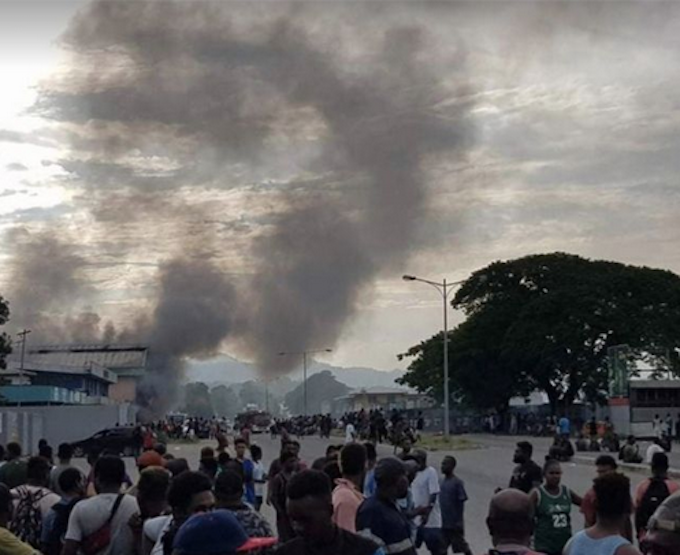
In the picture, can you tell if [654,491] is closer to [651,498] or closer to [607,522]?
[651,498]

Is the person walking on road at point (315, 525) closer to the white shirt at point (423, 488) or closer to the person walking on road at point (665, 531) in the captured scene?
the person walking on road at point (665, 531)

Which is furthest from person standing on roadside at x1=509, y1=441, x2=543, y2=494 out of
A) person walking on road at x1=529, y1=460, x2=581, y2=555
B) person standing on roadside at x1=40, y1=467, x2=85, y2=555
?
person standing on roadside at x1=40, y1=467, x2=85, y2=555

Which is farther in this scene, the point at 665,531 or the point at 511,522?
the point at 511,522

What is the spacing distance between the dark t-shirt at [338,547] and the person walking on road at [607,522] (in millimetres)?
1440

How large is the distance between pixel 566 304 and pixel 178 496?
68.7 meters

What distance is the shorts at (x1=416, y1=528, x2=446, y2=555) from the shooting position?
41.4ft

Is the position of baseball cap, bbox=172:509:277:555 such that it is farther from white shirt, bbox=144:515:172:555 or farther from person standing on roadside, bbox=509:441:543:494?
person standing on roadside, bbox=509:441:543:494

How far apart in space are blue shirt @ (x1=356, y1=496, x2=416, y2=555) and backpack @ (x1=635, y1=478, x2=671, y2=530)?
8.67 feet

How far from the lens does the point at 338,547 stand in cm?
476

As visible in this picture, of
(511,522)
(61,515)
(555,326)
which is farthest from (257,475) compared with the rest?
(555,326)

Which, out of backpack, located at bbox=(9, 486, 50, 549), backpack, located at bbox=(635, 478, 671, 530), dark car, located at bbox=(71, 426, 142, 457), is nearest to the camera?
backpack, located at bbox=(9, 486, 50, 549)

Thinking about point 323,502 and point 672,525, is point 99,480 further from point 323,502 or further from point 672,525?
point 672,525

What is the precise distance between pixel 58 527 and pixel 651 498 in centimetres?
424

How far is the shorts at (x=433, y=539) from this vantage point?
12.6 metres
